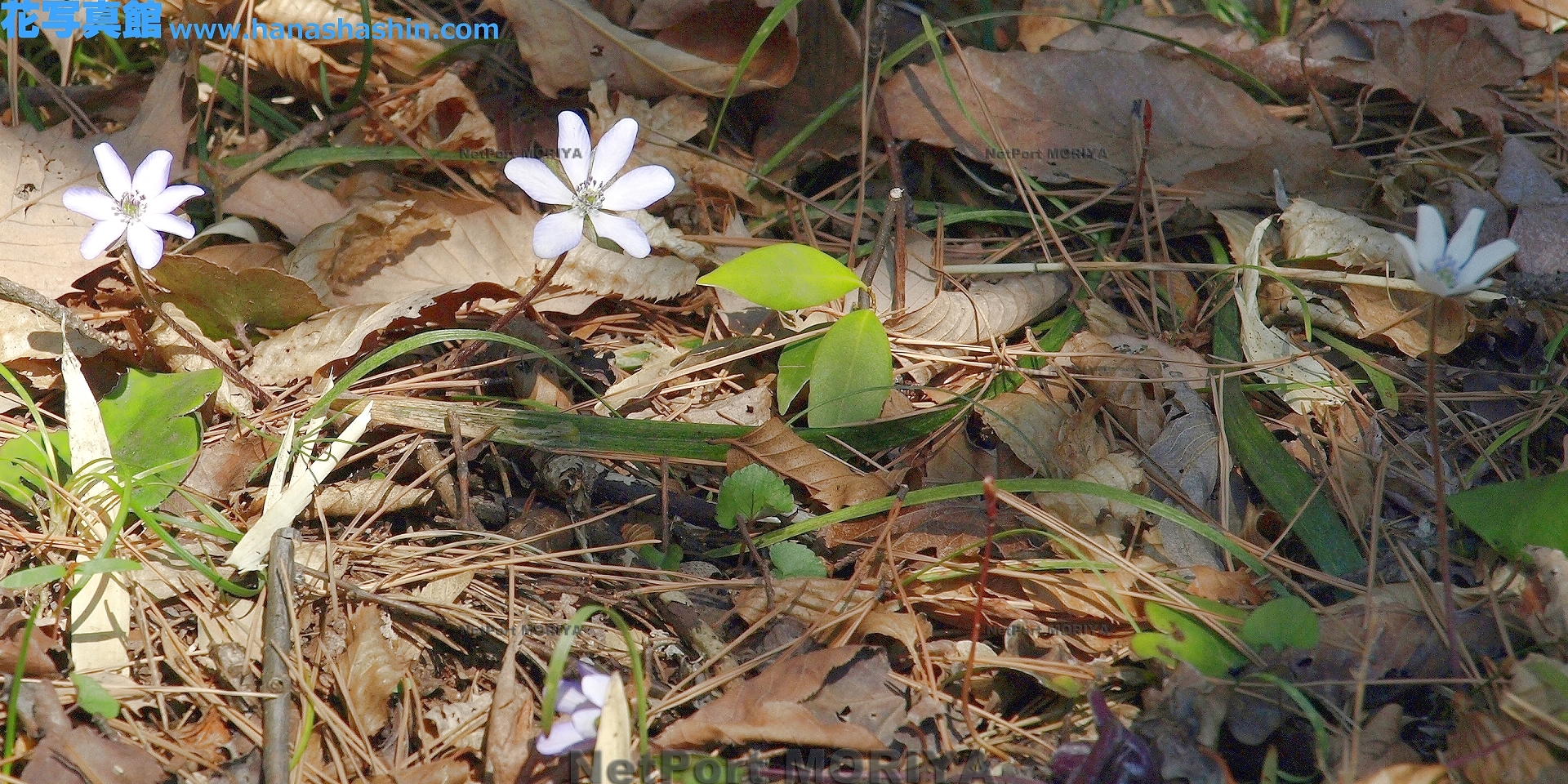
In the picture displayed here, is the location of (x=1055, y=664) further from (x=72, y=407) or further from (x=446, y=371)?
(x=72, y=407)

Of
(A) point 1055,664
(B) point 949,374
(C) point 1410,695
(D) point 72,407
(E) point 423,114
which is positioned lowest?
(C) point 1410,695

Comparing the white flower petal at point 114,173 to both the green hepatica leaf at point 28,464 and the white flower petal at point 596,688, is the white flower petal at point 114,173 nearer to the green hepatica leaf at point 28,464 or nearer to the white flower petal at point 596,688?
the green hepatica leaf at point 28,464

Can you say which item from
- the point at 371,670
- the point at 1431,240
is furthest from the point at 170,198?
the point at 1431,240

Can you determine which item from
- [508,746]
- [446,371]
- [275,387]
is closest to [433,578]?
[508,746]

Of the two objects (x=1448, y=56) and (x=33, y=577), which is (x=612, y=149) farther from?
(x=1448, y=56)

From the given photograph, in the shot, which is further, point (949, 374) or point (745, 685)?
point (949, 374)

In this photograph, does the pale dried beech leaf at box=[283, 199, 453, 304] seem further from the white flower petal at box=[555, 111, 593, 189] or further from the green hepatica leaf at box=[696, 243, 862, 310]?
the green hepatica leaf at box=[696, 243, 862, 310]
